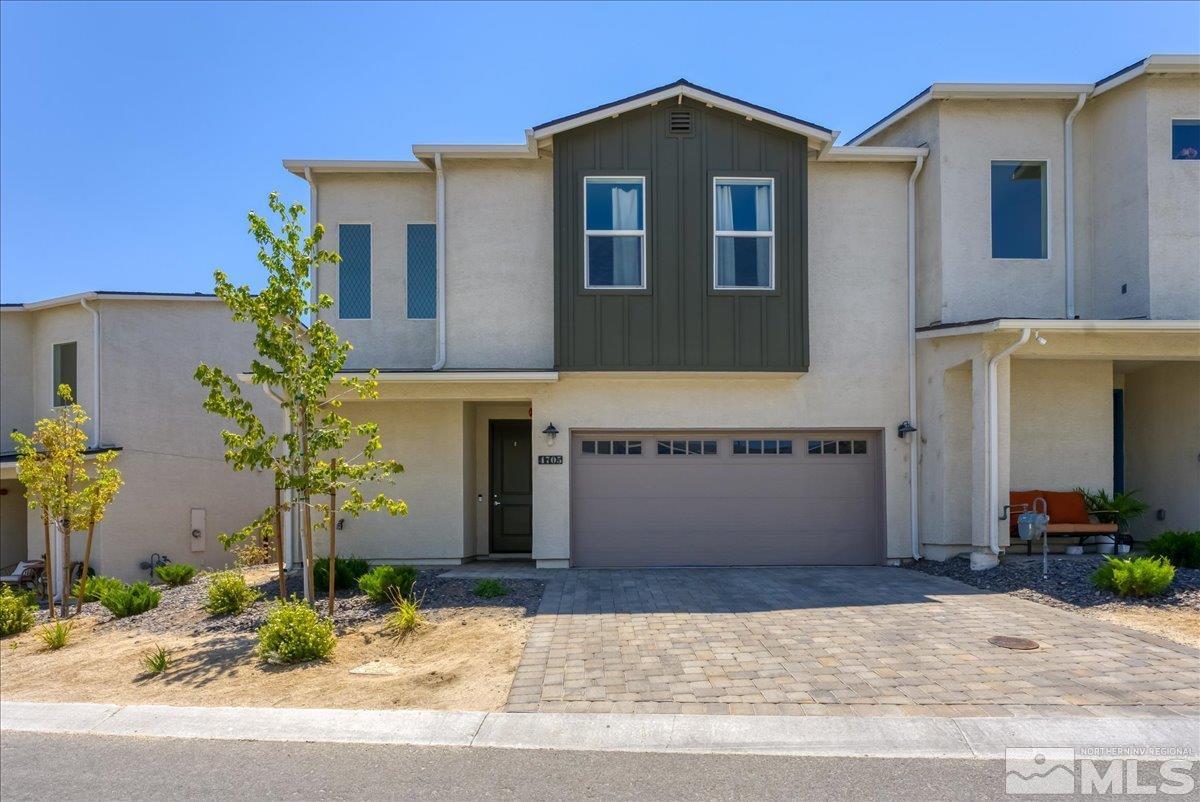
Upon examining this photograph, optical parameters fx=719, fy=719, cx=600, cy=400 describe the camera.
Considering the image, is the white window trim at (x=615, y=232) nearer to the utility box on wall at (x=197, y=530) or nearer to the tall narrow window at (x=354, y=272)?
the tall narrow window at (x=354, y=272)

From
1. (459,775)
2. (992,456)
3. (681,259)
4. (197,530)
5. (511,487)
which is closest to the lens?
(459,775)

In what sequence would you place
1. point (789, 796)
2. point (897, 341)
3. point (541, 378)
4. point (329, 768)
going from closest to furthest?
point (789, 796) → point (329, 768) → point (541, 378) → point (897, 341)

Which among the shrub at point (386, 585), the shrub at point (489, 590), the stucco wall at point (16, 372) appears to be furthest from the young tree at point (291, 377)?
the stucco wall at point (16, 372)

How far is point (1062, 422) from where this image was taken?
11680 millimetres

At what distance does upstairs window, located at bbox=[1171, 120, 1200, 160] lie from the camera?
36.2ft

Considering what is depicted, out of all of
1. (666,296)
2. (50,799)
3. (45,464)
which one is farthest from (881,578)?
(45,464)

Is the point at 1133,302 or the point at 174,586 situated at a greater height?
the point at 1133,302

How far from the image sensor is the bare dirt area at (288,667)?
20.3 feet

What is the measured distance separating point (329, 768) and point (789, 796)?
9.69 feet

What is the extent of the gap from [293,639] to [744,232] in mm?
8372

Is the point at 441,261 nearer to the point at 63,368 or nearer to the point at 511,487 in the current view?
the point at 511,487

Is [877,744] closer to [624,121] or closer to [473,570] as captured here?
[473,570]

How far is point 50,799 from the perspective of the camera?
14.3ft

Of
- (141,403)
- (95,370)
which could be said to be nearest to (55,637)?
(141,403)
